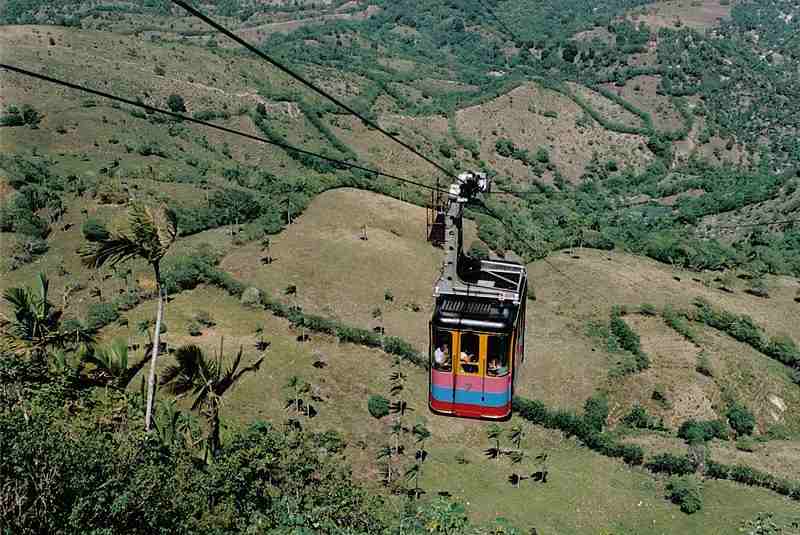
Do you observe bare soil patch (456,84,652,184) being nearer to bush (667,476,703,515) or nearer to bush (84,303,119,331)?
bush (84,303,119,331)

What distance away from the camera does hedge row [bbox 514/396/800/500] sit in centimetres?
3659

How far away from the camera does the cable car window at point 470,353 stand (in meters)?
21.8

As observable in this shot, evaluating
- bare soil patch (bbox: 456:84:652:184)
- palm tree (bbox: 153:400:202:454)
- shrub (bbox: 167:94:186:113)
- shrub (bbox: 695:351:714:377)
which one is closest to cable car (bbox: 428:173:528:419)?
palm tree (bbox: 153:400:202:454)

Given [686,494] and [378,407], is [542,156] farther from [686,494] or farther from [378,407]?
[686,494]

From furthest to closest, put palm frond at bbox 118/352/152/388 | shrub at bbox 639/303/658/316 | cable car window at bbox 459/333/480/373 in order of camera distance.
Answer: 1. shrub at bbox 639/303/658/316
2. palm frond at bbox 118/352/152/388
3. cable car window at bbox 459/333/480/373

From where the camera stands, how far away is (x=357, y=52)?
172375 mm

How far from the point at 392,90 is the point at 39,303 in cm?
10517

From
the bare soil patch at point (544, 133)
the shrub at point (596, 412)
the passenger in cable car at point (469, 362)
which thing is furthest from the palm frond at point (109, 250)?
the bare soil patch at point (544, 133)

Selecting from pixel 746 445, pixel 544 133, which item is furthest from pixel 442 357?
pixel 544 133

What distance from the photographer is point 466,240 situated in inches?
2552

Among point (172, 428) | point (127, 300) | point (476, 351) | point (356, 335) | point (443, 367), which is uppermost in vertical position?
point (476, 351)

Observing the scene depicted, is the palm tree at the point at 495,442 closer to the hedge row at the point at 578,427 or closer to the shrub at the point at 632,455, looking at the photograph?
the hedge row at the point at 578,427

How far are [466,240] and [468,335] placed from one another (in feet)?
143

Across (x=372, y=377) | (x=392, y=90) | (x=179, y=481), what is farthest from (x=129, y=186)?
(x=392, y=90)
